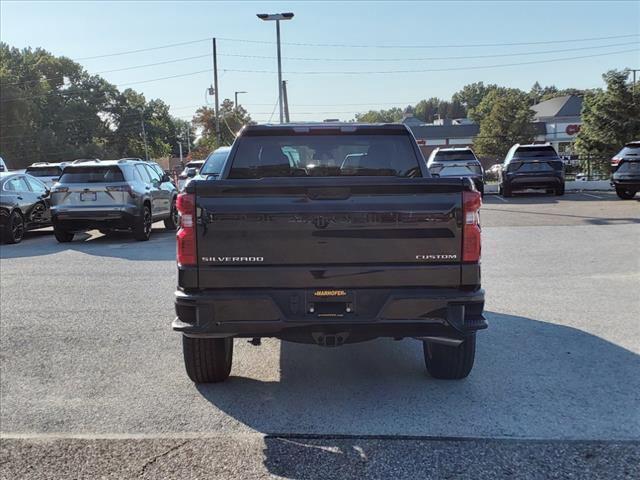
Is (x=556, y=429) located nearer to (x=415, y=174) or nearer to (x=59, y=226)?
(x=415, y=174)

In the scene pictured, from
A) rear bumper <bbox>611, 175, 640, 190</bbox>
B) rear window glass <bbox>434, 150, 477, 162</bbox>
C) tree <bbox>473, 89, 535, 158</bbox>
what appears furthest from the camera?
tree <bbox>473, 89, 535, 158</bbox>

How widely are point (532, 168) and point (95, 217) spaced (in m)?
14.5

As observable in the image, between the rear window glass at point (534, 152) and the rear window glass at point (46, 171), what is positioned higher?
the rear window glass at point (534, 152)

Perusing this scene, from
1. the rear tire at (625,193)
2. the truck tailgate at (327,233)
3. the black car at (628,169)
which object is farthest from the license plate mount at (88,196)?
the rear tire at (625,193)

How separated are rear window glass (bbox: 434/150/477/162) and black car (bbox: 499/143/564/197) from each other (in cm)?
150

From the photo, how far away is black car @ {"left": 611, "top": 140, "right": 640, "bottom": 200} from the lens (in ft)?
59.2

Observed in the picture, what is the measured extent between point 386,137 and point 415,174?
41 cm

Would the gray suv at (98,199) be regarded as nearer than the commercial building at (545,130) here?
Yes

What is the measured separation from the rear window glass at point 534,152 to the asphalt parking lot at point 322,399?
44.9ft

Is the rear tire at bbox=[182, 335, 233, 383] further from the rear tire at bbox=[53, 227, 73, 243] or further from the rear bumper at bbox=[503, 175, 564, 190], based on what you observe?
the rear bumper at bbox=[503, 175, 564, 190]

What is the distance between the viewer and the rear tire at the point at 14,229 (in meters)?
13.3

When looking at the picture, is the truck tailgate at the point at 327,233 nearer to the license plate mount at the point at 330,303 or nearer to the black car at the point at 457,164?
the license plate mount at the point at 330,303

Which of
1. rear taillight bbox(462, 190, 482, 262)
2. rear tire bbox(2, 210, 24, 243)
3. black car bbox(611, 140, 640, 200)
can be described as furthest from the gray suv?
black car bbox(611, 140, 640, 200)

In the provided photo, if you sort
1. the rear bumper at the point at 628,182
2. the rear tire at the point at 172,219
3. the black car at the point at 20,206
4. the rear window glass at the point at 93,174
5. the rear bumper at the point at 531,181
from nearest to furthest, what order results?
the rear window glass at the point at 93,174 < the black car at the point at 20,206 < the rear tire at the point at 172,219 < the rear bumper at the point at 628,182 < the rear bumper at the point at 531,181
